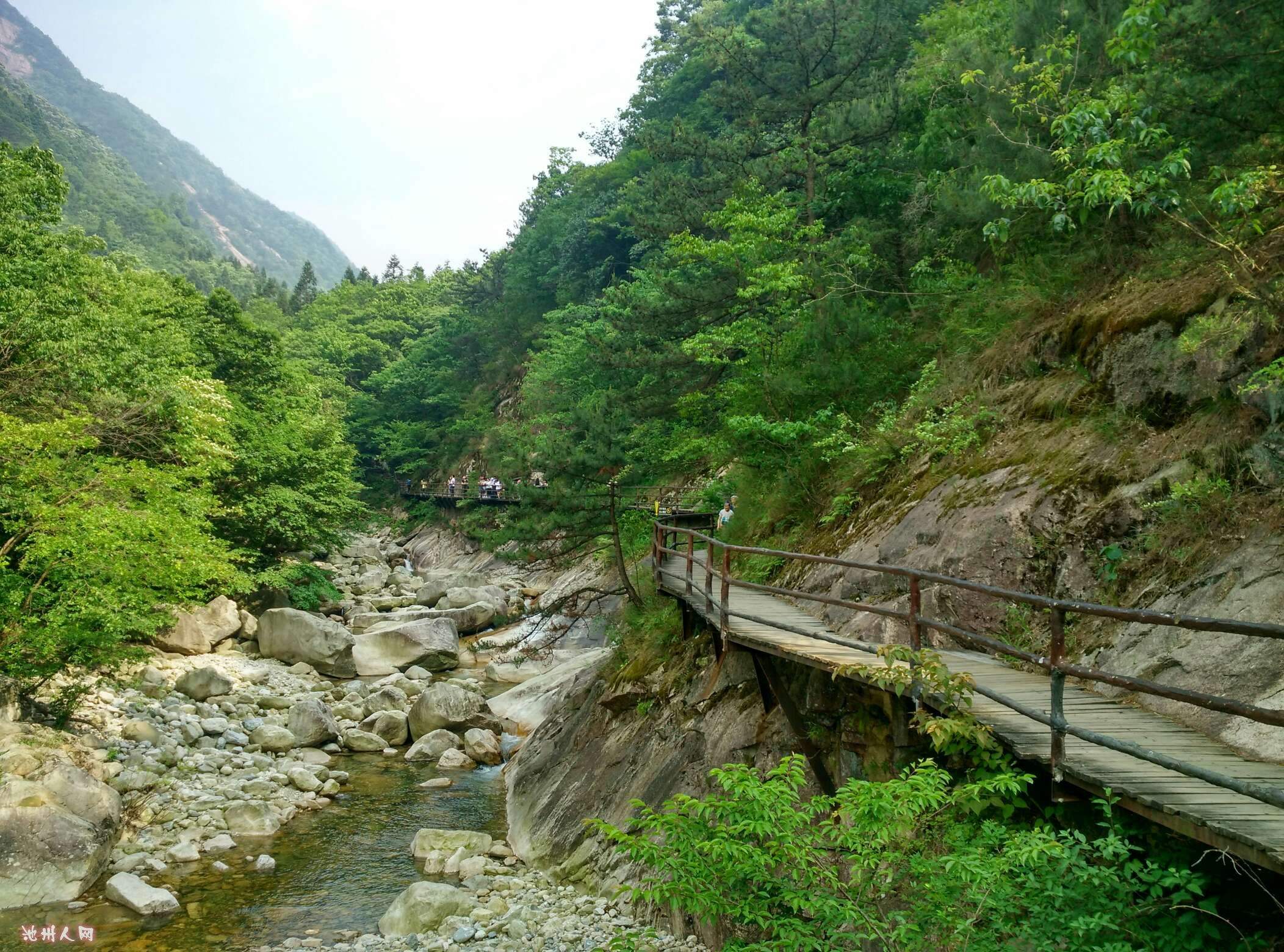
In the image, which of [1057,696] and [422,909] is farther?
[422,909]

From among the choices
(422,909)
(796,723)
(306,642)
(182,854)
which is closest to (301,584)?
(306,642)

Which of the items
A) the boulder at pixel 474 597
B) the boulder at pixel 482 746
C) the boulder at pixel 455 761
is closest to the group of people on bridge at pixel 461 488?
the boulder at pixel 474 597

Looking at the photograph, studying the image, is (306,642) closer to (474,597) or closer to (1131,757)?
(474,597)

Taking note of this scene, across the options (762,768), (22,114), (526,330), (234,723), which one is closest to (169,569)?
(234,723)

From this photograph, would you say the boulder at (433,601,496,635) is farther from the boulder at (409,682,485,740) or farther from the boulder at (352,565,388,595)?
the boulder at (409,682,485,740)

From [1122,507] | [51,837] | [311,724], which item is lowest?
[311,724]

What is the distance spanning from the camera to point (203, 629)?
20922mm

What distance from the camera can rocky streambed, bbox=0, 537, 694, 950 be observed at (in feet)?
30.5

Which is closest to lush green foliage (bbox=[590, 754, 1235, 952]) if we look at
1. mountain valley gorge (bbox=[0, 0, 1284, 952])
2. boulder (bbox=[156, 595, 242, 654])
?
mountain valley gorge (bbox=[0, 0, 1284, 952])

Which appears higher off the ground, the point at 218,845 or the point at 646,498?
the point at 646,498

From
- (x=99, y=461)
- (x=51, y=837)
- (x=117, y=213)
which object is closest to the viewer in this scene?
(x=51, y=837)

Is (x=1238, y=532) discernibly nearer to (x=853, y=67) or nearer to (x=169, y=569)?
(x=169, y=569)

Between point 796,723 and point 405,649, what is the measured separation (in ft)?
53.8

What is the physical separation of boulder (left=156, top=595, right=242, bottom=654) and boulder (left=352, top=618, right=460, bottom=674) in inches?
134
